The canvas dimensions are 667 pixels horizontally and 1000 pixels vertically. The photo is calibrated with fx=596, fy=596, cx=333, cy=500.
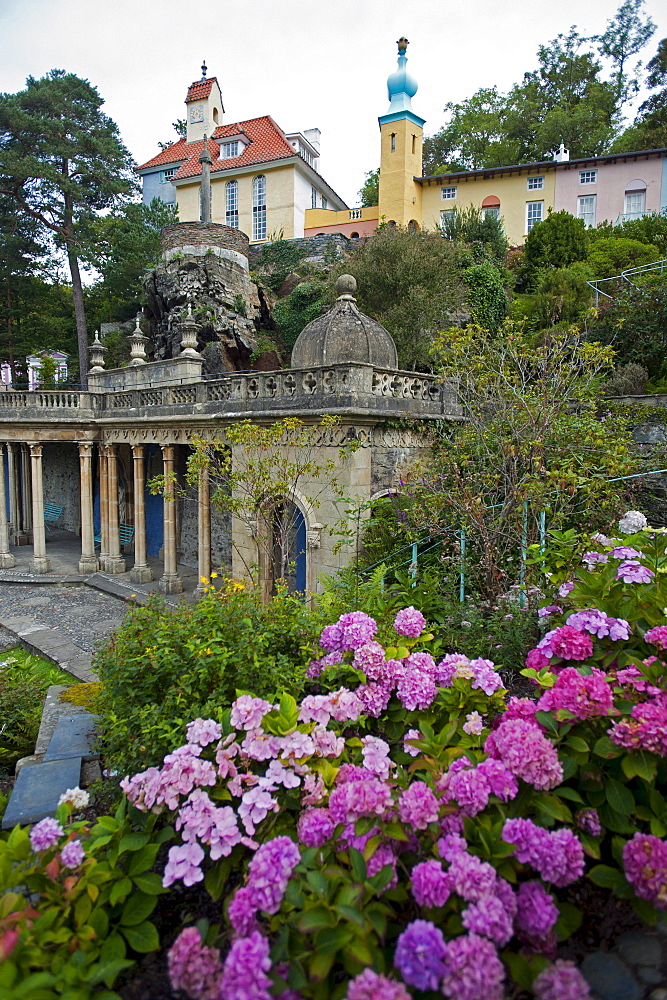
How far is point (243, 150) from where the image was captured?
1473 inches

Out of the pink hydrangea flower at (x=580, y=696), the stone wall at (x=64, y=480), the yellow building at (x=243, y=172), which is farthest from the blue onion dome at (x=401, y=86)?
the pink hydrangea flower at (x=580, y=696)

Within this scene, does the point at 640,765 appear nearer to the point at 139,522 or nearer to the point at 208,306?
the point at 139,522

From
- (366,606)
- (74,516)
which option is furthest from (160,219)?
(366,606)

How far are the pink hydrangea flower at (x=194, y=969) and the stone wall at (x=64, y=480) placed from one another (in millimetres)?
24127

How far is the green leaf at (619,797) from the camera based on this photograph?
2412 millimetres

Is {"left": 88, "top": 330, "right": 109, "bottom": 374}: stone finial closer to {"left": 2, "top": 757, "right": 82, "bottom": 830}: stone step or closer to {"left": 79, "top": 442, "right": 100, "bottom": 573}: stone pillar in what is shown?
{"left": 79, "top": 442, "right": 100, "bottom": 573}: stone pillar

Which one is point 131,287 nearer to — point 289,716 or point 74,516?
point 74,516

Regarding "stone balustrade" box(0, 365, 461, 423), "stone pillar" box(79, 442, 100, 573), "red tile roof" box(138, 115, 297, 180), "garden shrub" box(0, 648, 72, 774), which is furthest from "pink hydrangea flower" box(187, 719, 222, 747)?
"red tile roof" box(138, 115, 297, 180)

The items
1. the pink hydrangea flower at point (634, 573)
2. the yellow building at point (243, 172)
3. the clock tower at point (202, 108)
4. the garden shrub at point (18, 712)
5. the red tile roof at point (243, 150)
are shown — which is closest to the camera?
the pink hydrangea flower at point (634, 573)

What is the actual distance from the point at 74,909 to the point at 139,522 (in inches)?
620

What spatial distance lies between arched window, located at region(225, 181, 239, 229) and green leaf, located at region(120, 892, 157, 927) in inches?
1565

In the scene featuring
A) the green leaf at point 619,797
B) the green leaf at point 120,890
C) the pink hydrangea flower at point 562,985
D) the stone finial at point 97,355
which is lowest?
the green leaf at point 120,890

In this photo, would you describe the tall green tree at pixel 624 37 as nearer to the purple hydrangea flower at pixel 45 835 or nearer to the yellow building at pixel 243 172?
the yellow building at pixel 243 172

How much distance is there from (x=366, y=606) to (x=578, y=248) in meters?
26.6
